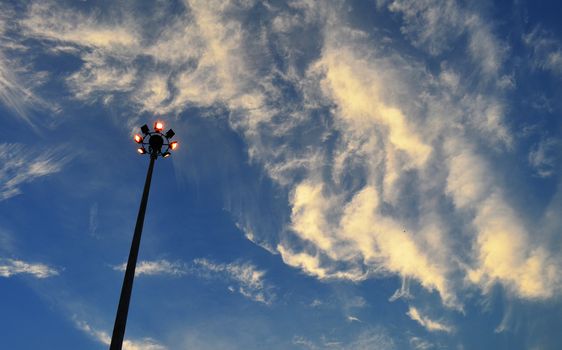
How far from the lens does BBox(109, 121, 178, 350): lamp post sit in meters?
10.9

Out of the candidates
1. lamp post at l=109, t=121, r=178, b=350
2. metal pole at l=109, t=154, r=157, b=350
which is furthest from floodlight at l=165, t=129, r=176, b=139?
metal pole at l=109, t=154, r=157, b=350

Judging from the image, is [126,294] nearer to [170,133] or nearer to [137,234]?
[137,234]

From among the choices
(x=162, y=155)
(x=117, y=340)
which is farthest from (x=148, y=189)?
(x=117, y=340)

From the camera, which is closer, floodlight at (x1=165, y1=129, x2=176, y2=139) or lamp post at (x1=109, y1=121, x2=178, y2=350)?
lamp post at (x1=109, y1=121, x2=178, y2=350)

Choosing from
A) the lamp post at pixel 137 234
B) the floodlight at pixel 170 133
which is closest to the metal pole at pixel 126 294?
the lamp post at pixel 137 234

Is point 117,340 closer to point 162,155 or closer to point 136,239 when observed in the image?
point 136,239

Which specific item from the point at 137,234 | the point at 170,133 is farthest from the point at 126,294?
the point at 170,133

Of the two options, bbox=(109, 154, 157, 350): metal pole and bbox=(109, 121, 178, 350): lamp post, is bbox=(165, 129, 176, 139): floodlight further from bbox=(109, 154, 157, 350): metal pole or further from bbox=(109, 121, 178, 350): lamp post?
bbox=(109, 154, 157, 350): metal pole

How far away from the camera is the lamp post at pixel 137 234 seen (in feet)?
35.7

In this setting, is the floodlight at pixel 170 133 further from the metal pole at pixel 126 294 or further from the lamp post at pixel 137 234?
the metal pole at pixel 126 294

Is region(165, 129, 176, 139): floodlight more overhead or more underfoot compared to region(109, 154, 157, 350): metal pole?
more overhead

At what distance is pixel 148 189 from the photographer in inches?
591

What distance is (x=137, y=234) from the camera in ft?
43.1

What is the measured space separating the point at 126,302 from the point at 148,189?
4.82m
